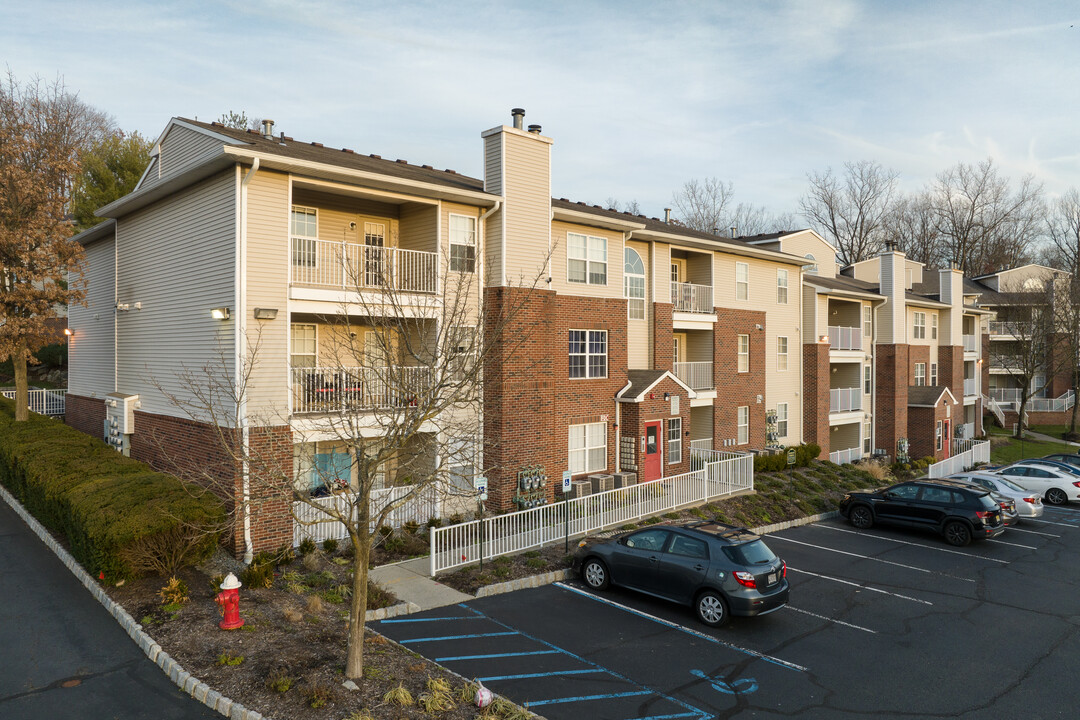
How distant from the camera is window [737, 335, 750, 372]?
87.2 ft

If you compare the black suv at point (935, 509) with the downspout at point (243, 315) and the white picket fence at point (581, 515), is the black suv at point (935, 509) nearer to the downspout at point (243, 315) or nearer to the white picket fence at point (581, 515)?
the white picket fence at point (581, 515)

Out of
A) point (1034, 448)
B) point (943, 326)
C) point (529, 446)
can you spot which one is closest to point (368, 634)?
point (529, 446)

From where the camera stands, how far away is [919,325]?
3791cm

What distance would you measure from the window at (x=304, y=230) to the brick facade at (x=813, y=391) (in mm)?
22124

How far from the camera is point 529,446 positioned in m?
18.0

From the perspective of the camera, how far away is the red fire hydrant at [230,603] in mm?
9992

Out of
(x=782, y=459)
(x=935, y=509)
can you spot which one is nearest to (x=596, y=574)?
(x=935, y=509)

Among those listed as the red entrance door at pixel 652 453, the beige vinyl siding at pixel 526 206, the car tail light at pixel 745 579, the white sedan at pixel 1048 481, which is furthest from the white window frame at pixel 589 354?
the white sedan at pixel 1048 481

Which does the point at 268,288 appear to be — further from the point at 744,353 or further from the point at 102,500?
the point at 744,353

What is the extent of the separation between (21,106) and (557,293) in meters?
30.7

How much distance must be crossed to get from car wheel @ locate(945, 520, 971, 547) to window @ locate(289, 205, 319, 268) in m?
18.3

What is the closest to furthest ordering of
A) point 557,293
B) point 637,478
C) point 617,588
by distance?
point 617,588 → point 557,293 → point 637,478

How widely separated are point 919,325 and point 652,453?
980 inches

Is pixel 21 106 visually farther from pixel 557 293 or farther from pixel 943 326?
pixel 943 326
